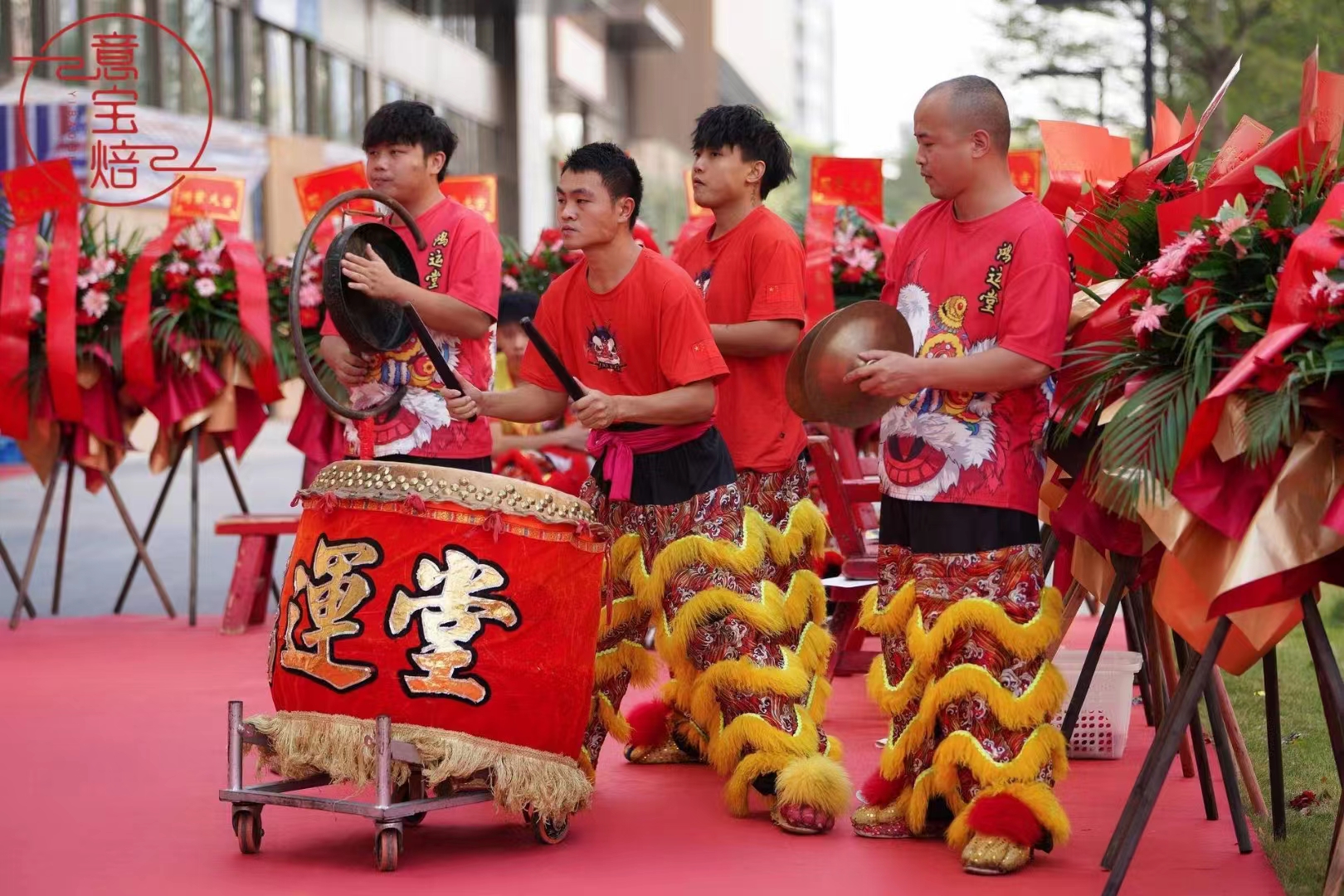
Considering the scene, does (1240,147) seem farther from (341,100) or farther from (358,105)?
(358,105)

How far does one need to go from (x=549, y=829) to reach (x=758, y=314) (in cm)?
146

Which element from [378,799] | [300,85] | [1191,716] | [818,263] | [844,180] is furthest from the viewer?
[300,85]

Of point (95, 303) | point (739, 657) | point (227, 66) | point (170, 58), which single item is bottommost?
point (739, 657)

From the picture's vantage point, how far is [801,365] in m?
3.99

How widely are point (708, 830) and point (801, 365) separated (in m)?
1.19

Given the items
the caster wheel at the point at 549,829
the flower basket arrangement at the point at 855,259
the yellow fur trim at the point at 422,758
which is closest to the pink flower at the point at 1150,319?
the yellow fur trim at the point at 422,758

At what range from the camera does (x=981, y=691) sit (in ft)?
13.0

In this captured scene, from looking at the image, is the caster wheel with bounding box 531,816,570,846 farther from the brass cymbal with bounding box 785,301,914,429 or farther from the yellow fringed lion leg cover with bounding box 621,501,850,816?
the brass cymbal with bounding box 785,301,914,429

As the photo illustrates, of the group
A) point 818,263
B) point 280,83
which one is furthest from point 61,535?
point 280,83

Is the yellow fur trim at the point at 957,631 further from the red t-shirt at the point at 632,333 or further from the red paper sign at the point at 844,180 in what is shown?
the red paper sign at the point at 844,180

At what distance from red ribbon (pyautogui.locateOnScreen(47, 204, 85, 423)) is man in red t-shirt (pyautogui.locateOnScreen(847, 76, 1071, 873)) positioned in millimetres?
4735

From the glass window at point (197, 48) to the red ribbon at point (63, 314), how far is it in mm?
12067

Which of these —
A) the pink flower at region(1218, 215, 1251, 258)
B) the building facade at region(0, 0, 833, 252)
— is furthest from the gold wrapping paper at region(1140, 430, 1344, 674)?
the building facade at region(0, 0, 833, 252)

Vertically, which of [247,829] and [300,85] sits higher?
[300,85]
